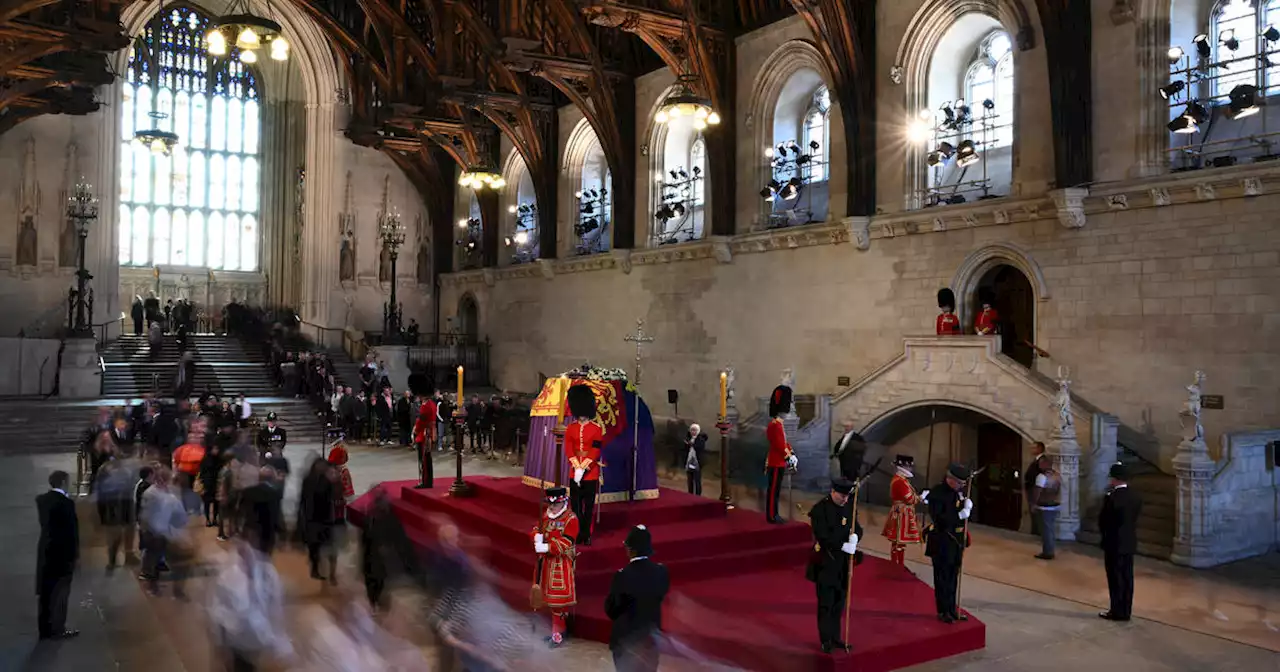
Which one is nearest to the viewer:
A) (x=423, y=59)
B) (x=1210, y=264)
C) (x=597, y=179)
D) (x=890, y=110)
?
(x=1210, y=264)

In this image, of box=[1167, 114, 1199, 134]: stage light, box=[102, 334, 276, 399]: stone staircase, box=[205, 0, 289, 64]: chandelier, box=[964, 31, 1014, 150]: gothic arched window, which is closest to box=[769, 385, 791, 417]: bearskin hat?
box=[1167, 114, 1199, 134]: stage light

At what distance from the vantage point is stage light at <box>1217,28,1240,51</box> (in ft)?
38.1

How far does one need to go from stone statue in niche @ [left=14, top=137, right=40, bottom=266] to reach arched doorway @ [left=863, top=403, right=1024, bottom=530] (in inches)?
933

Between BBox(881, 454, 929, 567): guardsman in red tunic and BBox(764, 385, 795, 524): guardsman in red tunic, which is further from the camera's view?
BBox(764, 385, 795, 524): guardsman in red tunic

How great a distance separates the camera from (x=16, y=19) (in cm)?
1697

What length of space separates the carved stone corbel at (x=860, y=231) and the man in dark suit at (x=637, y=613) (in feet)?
39.3

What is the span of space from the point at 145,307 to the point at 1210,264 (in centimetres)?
2745

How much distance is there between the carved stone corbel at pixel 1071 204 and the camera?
12.8 metres

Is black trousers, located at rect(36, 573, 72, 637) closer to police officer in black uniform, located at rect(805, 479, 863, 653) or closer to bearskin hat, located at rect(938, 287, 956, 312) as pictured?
police officer in black uniform, located at rect(805, 479, 863, 653)

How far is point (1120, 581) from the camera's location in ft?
25.7

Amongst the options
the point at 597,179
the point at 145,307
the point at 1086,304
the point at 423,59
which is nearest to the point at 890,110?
the point at 1086,304

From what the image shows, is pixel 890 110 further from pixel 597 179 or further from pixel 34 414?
pixel 34 414

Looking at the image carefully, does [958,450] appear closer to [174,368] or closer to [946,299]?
[946,299]

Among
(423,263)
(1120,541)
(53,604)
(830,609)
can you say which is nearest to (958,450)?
(1120,541)
